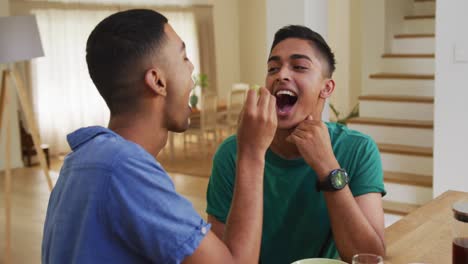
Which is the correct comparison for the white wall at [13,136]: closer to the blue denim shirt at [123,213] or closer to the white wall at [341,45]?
the white wall at [341,45]

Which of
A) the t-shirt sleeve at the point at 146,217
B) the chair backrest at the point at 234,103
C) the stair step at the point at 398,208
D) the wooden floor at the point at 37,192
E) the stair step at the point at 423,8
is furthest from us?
the chair backrest at the point at 234,103

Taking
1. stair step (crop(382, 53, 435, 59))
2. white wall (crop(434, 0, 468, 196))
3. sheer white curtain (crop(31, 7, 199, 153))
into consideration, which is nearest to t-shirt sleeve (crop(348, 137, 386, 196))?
white wall (crop(434, 0, 468, 196))

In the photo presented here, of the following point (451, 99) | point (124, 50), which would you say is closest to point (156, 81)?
point (124, 50)

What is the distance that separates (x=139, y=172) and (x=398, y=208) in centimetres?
363

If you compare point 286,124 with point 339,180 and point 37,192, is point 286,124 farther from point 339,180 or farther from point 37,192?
point 37,192

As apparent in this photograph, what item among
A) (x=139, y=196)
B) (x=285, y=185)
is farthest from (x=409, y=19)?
(x=139, y=196)

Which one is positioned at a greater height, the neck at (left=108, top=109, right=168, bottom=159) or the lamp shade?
the lamp shade

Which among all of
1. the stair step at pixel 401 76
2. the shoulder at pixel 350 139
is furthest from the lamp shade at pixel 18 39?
the stair step at pixel 401 76

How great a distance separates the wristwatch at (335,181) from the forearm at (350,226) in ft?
0.03

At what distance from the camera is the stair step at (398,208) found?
165 inches

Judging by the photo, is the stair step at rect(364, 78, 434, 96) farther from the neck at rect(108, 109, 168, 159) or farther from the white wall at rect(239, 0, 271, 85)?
the white wall at rect(239, 0, 271, 85)

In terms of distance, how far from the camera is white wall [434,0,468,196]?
3885 millimetres

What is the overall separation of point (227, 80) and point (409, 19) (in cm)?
543

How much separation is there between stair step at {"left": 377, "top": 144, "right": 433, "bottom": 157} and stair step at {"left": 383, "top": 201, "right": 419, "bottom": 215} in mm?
411
